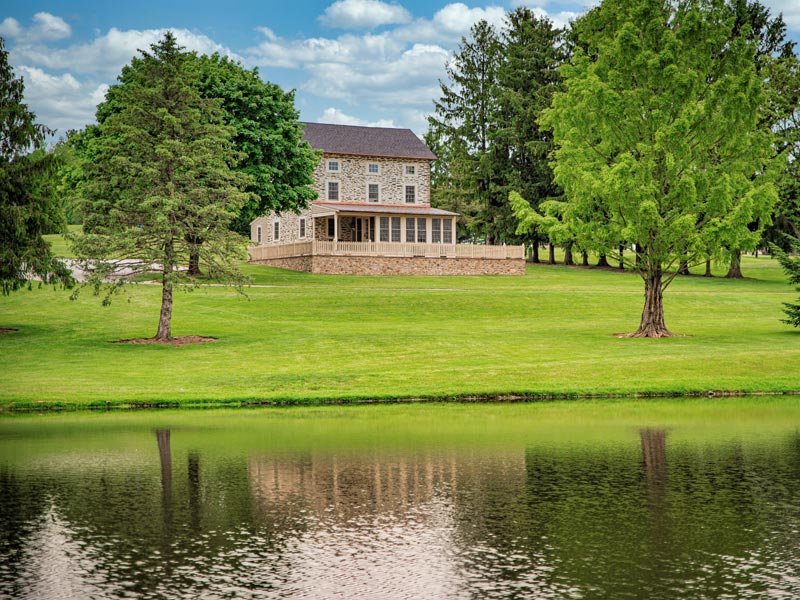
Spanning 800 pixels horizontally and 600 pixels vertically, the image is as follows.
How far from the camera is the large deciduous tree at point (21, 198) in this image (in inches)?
1442

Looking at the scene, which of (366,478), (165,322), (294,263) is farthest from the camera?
(294,263)

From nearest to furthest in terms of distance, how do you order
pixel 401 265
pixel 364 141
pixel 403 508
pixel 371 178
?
1. pixel 403 508
2. pixel 401 265
3. pixel 371 178
4. pixel 364 141

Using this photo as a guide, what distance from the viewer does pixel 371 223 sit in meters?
77.5

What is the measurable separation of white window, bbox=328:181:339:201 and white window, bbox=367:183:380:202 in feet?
9.23

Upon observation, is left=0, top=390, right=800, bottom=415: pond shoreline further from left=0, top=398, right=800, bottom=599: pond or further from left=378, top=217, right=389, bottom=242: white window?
left=378, top=217, right=389, bottom=242: white window

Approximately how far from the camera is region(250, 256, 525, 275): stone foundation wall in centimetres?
6694

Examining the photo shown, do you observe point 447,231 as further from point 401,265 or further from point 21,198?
point 21,198

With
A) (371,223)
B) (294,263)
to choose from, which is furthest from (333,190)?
(294,263)

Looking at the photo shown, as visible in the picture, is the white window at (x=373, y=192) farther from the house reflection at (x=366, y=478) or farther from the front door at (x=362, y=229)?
the house reflection at (x=366, y=478)

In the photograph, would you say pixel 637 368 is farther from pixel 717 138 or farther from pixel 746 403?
pixel 717 138

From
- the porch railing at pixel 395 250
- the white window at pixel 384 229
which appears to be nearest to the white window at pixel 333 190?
the white window at pixel 384 229

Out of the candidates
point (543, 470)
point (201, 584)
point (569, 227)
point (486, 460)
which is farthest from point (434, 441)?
point (569, 227)

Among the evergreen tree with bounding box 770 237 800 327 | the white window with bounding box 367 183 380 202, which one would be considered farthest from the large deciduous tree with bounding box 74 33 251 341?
the white window with bounding box 367 183 380 202

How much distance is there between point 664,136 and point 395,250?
3485 cm
